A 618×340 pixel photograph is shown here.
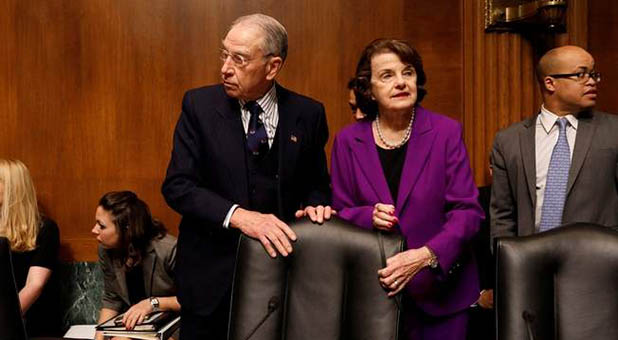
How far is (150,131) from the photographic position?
3.85m

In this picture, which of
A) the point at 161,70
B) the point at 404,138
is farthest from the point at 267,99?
the point at 161,70

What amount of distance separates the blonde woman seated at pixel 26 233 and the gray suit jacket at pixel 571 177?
6.31 ft

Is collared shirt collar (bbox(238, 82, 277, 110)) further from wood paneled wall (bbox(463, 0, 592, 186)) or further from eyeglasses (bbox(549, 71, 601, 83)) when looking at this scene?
wood paneled wall (bbox(463, 0, 592, 186))

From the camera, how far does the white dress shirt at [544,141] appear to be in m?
3.02

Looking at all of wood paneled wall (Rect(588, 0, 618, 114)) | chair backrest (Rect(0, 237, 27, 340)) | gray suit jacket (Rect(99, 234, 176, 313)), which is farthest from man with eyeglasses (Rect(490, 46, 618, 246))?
chair backrest (Rect(0, 237, 27, 340))

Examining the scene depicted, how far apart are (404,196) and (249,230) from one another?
17.8 inches

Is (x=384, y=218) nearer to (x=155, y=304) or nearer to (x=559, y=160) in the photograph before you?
(x=559, y=160)

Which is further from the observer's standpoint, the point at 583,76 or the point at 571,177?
the point at 583,76

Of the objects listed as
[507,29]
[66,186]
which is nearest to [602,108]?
[507,29]

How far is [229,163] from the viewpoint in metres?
2.38

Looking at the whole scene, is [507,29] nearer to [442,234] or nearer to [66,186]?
[442,234]

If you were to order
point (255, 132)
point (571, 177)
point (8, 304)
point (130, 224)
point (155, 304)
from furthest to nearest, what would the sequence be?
1. point (130, 224)
2. point (155, 304)
3. point (571, 177)
4. point (255, 132)
5. point (8, 304)

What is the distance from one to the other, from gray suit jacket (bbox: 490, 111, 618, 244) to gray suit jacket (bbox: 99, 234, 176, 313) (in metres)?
1.38

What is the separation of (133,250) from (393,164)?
1.60 meters
